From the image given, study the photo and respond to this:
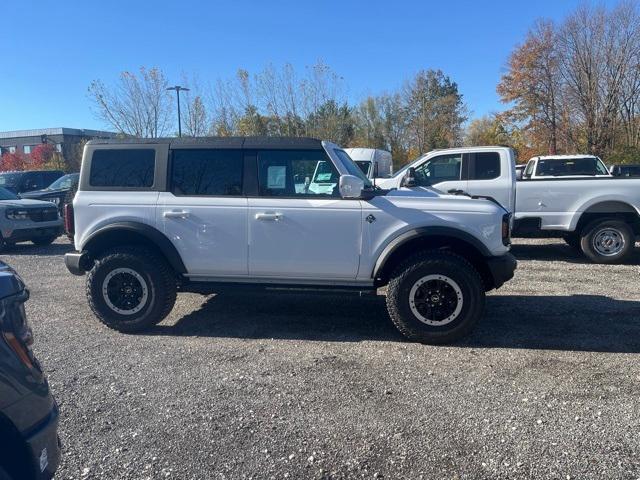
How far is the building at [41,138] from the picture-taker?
44.8 metres

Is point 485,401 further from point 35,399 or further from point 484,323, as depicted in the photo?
point 35,399

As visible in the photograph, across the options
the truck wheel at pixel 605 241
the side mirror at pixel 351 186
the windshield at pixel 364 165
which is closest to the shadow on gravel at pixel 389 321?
the side mirror at pixel 351 186

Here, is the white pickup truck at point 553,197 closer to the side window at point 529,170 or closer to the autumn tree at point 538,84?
the side window at point 529,170

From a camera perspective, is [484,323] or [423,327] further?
[484,323]

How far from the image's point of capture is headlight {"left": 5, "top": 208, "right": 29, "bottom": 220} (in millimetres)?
11727

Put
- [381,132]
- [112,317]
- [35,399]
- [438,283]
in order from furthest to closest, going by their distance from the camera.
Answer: [381,132]
[112,317]
[438,283]
[35,399]

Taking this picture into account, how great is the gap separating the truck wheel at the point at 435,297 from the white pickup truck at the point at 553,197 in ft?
12.9

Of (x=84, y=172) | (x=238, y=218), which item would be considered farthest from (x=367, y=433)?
(x=84, y=172)

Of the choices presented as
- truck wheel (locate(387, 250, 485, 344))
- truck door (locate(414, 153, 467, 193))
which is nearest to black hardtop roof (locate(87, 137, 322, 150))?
truck wheel (locate(387, 250, 485, 344))

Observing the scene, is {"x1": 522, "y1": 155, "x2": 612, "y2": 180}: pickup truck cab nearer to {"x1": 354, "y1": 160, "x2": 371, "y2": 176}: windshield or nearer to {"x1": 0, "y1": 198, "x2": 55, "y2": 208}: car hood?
{"x1": 354, "y1": 160, "x2": 371, "y2": 176}: windshield

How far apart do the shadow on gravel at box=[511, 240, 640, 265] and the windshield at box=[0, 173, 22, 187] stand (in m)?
15.1

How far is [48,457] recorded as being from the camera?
2291 millimetres

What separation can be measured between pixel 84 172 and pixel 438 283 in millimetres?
3937

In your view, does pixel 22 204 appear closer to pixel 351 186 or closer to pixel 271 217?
pixel 271 217
